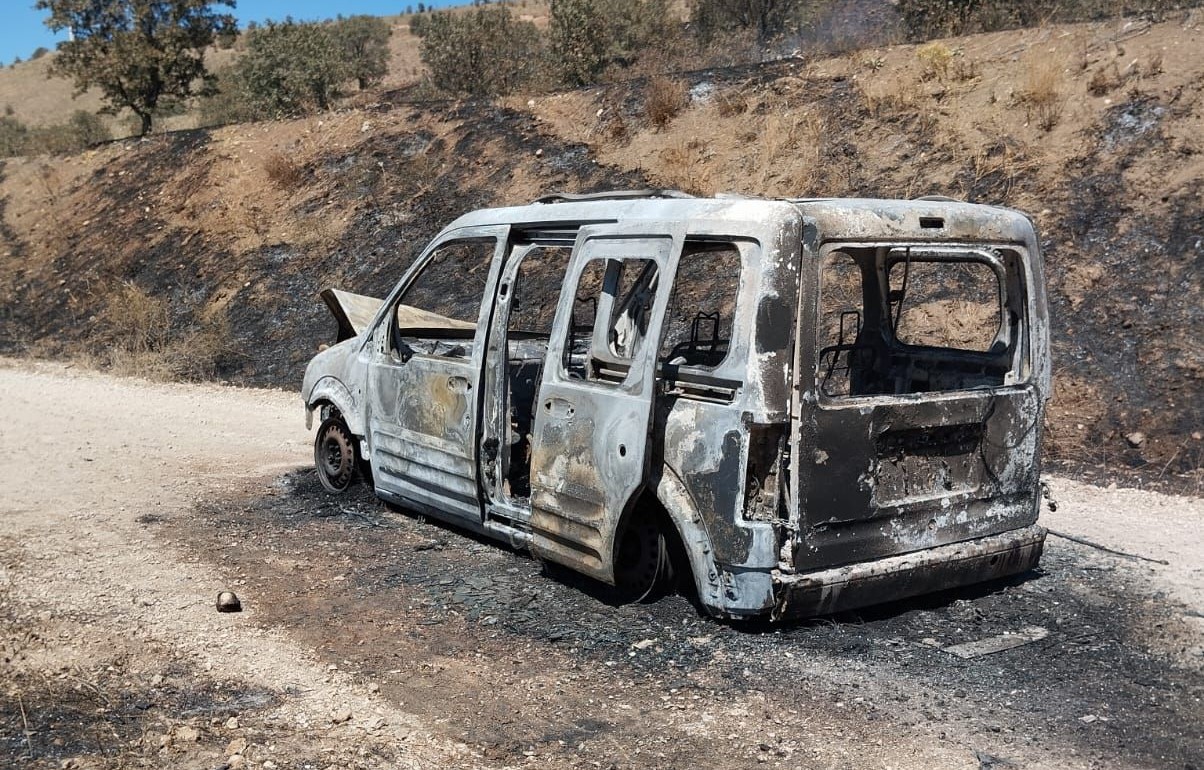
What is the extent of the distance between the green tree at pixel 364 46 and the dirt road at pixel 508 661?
82.9 ft

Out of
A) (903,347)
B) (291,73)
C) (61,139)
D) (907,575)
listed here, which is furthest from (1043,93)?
(61,139)

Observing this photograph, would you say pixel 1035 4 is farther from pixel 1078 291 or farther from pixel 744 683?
pixel 744 683

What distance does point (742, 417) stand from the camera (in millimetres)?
4410

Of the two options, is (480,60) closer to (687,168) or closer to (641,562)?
(687,168)

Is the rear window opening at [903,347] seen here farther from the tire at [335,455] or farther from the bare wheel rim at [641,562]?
the tire at [335,455]

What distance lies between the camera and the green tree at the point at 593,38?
20.5m

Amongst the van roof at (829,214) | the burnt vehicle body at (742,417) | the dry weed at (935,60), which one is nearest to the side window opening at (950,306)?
the burnt vehicle body at (742,417)

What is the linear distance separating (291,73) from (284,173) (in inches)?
204

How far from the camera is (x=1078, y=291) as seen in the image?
10406 millimetres

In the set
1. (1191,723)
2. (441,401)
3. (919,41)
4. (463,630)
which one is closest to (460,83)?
(919,41)

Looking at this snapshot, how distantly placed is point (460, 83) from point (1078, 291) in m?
14.7

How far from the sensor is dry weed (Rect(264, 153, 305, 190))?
19234 mm

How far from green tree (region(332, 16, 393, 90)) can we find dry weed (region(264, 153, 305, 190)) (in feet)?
33.4

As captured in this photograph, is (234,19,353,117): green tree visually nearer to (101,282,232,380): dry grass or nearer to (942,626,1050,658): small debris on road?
(101,282,232,380): dry grass
